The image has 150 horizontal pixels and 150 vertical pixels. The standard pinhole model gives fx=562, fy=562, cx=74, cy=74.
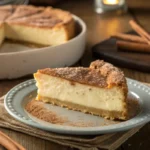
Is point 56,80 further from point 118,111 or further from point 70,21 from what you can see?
point 70,21

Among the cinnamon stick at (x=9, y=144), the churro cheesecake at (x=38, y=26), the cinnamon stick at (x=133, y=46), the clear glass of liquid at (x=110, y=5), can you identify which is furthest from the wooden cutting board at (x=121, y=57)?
the cinnamon stick at (x=9, y=144)

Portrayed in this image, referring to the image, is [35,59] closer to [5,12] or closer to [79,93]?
[79,93]

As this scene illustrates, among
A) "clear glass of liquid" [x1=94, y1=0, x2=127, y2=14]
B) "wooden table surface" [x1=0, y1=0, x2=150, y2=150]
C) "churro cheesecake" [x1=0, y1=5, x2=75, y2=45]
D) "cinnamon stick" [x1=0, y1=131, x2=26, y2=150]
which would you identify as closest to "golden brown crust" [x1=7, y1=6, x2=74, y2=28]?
"churro cheesecake" [x1=0, y1=5, x2=75, y2=45]

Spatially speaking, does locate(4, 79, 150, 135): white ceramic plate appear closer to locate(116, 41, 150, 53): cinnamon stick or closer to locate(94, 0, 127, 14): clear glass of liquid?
locate(116, 41, 150, 53): cinnamon stick

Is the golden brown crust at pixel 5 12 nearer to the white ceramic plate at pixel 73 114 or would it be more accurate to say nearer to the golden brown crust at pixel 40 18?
the golden brown crust at pixel 40 18

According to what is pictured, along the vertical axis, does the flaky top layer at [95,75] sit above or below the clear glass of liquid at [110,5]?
above

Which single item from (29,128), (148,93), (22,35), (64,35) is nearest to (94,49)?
Result: (64,35)

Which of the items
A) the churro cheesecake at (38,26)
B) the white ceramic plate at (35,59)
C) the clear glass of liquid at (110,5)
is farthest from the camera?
the clear glass of liquid at (110,5)
